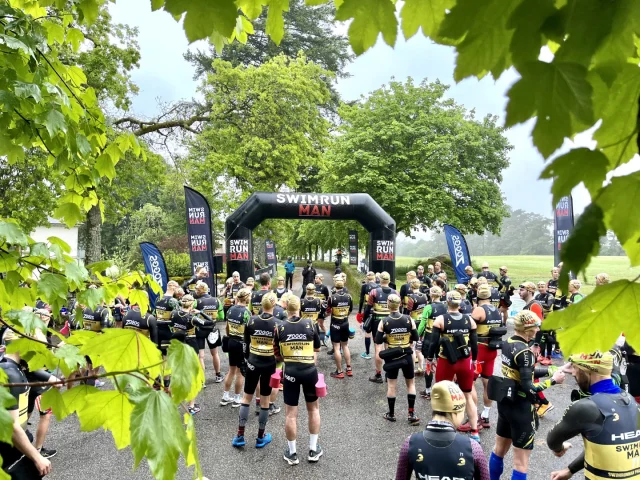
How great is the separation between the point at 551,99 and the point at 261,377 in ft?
18.6

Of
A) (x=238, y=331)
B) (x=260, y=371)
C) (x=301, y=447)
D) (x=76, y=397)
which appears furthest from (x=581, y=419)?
(x=238, y=331)

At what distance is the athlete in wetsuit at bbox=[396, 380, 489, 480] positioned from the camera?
2.46 metres

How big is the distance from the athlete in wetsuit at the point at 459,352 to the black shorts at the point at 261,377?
2640 millimetres

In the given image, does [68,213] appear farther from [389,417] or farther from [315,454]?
[389,417]

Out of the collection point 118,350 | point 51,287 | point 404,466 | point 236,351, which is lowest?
point 236,351

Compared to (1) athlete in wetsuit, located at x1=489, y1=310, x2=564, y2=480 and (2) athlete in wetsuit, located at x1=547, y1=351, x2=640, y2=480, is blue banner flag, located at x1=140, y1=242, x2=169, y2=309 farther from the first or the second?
(2) athlete in wetsuit, located at x1=547, y1=351, x2=640, y2=480

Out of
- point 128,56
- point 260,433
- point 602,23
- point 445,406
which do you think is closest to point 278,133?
point 128,56

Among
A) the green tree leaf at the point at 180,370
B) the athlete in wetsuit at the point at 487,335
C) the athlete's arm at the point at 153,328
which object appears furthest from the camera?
the athlete's arm at the point at 153,328

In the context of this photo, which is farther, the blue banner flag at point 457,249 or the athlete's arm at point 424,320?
the blue banner flag at point 457,249

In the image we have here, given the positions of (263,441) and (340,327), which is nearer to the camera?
(263,441)

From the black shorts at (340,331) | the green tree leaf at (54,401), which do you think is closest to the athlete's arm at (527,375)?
the green tree leaf at (54,401)

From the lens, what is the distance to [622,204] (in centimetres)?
73

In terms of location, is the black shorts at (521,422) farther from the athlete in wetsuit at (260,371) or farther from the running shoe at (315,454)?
the athlete in wetsuit at (260,371)

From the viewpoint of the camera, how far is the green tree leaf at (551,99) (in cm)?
66
